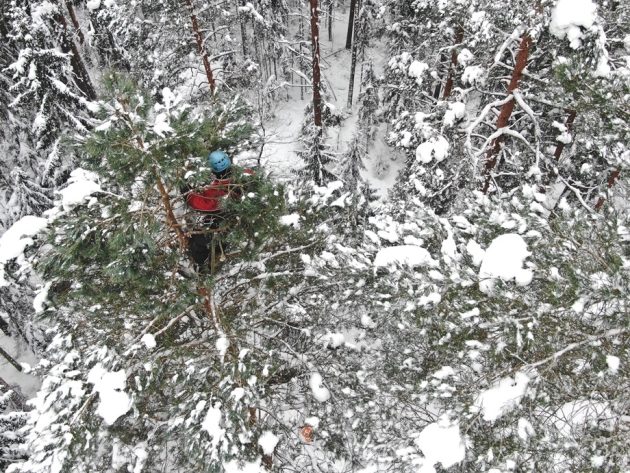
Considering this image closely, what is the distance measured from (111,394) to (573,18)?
807 cm

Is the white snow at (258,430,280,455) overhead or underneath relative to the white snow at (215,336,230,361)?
underneath

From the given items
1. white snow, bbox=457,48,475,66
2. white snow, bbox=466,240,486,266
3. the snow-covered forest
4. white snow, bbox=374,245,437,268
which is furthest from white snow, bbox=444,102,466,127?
white snow, bbox=466,240,486,266

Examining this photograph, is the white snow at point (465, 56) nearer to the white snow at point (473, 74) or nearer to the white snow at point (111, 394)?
the white snow at point (473, 74)

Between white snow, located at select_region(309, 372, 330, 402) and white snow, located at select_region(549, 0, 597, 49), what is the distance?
20.0 ft

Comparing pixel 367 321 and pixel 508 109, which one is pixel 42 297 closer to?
pixel 367 321

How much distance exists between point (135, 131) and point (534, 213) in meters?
4.67

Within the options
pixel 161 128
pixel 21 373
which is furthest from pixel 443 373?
pixel 21 373

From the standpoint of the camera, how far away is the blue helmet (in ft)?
17.4

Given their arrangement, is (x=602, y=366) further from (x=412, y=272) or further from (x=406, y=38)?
(x=406, y=38)

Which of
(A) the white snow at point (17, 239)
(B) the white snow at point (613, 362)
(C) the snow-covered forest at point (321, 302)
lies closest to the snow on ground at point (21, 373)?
(C) the snow-covered forest at point (321, 302)

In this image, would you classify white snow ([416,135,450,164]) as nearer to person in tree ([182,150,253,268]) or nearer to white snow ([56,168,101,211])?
person in tree ([182,150,253,268])

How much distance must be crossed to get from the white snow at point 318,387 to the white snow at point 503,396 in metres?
2.58

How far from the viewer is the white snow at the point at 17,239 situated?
15.6 feet

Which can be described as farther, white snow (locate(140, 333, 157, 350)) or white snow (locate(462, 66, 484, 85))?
white snow (locate(462, 66, 484, 85))
